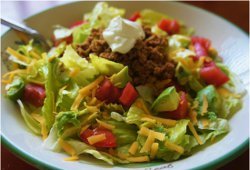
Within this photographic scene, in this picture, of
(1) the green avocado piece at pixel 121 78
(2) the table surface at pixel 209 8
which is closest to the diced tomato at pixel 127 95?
(1) the green avocado piece at pixel 121 78

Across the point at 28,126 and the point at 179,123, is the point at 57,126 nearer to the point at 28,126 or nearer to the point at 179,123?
the point at 28,126

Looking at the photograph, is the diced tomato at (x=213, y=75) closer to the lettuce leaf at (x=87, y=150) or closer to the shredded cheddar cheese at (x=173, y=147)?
the shredded cheddar cheese at (x=173, y=147)

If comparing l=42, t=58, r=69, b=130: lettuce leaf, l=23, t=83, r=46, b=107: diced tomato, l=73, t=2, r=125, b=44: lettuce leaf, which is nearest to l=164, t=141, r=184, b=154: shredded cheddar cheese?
l=42, t=58, r=69, b=130: lettuce leaf

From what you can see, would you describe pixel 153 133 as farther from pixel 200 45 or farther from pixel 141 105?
pixel 200 45

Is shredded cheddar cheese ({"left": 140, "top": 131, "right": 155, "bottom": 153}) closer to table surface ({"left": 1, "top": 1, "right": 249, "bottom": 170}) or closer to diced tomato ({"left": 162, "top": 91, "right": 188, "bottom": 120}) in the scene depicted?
diced tomato ({"left": 162, "top": 91, "right": 188, "bottom": 120})

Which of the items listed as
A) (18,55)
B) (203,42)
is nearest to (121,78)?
(18,55)

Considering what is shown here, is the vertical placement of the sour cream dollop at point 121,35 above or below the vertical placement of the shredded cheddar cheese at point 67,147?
above
